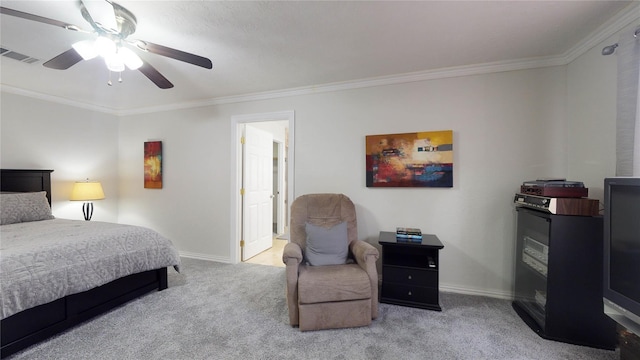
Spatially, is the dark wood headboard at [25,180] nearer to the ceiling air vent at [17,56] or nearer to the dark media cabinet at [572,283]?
the ceiling air vent at [17,56]

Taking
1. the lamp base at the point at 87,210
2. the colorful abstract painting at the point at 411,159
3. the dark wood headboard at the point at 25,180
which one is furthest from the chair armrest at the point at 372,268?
the dark wood headboard at the point at 25,180

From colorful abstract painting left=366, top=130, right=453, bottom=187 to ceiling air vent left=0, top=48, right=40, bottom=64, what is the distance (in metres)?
3.48

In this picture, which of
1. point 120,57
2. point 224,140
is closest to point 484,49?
point 120,57

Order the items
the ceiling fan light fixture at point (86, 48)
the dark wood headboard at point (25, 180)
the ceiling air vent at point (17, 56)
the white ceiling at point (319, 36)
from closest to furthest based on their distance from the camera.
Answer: the ceiling fan light fixture at point (86, 48), the white ceiling at point (319, 36), the ceiling air vent at point (17, 56), the dark wood headboard at point (25, 180)

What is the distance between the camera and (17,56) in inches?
93.0

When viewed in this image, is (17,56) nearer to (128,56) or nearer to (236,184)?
(128,56)

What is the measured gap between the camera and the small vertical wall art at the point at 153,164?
3.83 m

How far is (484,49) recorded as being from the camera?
2219mm

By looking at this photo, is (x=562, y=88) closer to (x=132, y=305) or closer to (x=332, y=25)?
(x=332, y=25)

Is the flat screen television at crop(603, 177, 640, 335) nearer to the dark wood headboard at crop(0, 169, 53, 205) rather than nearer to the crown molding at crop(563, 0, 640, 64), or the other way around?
the crown molding at crop(563, 0, 640, 64)

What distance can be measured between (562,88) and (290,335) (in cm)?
333

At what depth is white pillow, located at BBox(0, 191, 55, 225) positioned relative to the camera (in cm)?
264

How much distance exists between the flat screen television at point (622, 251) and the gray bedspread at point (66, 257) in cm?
350

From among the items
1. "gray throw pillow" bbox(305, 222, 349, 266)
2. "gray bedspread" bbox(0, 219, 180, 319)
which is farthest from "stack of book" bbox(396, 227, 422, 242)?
"gray bedspread" bbox(0, 219, 180, 319)
